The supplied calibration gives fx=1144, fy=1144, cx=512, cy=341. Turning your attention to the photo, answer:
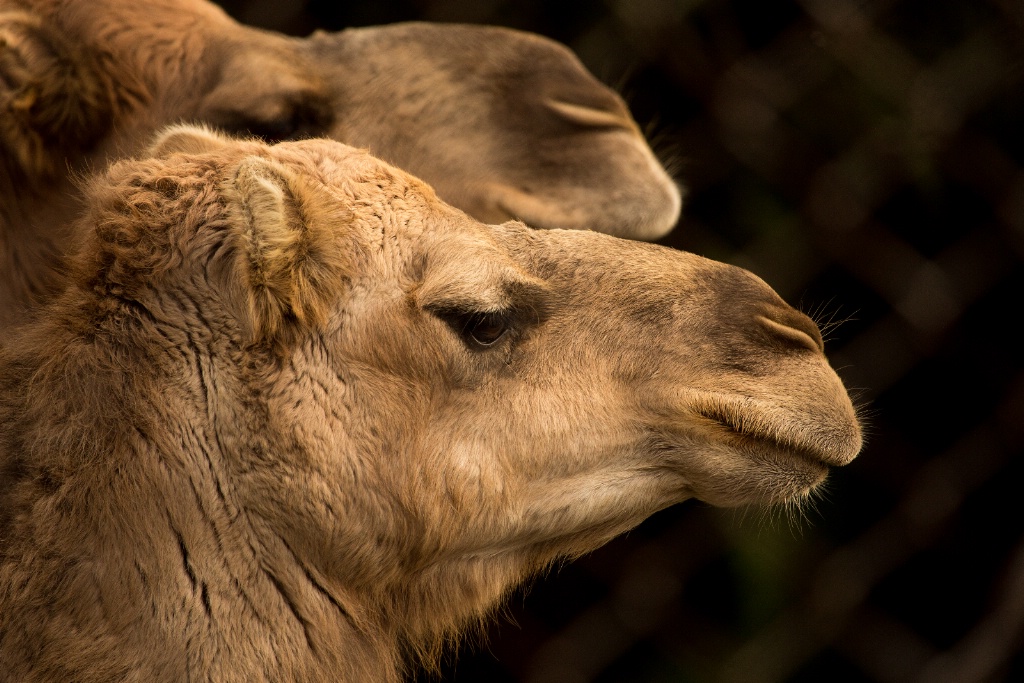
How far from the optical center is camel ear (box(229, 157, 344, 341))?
145cm

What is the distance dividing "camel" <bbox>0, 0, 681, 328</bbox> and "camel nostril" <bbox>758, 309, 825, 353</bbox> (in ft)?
2.17

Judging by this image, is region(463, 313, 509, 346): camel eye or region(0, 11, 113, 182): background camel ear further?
region(0, 11, 113, 182): background camel ear

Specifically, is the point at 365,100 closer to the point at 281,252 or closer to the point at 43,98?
the point at 43,98

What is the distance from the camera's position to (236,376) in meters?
1.47

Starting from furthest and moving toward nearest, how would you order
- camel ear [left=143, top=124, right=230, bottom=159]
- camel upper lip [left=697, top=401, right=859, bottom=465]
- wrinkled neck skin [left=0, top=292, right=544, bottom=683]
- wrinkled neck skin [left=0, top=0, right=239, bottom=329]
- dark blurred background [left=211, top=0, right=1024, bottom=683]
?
dark blurred background [left=211, top=0, right=1024, bottom=683] < wrinkled neck skin [left=0, top=0, right=239, bottom=329] < camel ear [left=143, top=124, right=230, bottom=159] < camel upper lip [left=697, top=401, right=859, bottom=465] < wrinkled neck skin [left=0, top=292, right=544, bottom=683]

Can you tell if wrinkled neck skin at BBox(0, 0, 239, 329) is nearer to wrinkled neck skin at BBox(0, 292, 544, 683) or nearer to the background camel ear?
the background camel ear

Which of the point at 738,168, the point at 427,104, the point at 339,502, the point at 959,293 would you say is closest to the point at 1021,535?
the point at 959,293

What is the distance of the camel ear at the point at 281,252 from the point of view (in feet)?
4.76

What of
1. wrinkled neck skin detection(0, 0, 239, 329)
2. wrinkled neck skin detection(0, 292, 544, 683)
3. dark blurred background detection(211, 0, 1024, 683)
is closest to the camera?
wrinkled neck skin detection(0, 292, 544, 683)

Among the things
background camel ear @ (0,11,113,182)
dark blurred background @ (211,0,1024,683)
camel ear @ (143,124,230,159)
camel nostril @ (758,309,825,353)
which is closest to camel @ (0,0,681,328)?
background camel ear @ (0,11,113,182)

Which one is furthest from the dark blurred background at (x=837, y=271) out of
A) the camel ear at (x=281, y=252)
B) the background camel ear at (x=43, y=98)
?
the camel ear at (x=281, y=252)

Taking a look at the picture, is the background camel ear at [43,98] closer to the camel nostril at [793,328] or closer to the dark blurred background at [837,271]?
the dark blurred background at [837,271]

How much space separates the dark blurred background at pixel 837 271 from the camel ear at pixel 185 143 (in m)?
1.23

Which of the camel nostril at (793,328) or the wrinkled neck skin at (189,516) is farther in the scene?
the camel nostril at (793,328)
